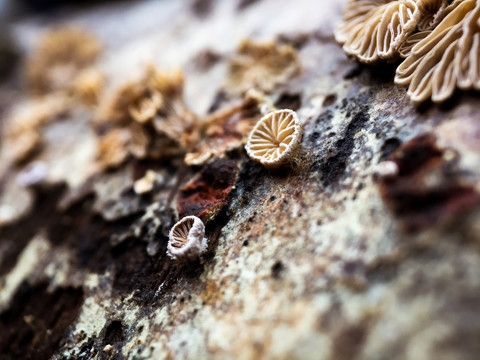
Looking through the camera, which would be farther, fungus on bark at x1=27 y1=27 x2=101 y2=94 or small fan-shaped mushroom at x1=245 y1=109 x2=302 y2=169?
fungus on bark at x1=27 y1=27 x2=101 y2=94

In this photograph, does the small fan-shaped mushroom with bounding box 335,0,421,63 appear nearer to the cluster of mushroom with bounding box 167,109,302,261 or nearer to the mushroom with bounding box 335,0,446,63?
the mushroom with bounding box 335,0,446,63

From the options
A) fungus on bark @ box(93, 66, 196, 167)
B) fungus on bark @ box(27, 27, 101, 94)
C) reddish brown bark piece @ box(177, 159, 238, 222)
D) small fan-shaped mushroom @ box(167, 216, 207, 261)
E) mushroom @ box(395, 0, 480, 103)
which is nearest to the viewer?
mushroom @ box(395, 0, 480, 103)

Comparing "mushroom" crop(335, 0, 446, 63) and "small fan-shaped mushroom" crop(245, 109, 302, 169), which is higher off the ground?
"mushroom" crop(335, 0, 446, 63)

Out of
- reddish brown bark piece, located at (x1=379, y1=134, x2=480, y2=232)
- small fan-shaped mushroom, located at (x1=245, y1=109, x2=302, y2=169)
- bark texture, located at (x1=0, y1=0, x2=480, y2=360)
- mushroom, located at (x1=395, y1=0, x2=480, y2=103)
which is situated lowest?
bark texture, located at (x1=0, y1=0, x2=480, y2=360)

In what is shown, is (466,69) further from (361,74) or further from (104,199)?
(104,199)

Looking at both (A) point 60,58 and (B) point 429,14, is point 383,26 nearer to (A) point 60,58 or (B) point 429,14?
(B) point 429,14

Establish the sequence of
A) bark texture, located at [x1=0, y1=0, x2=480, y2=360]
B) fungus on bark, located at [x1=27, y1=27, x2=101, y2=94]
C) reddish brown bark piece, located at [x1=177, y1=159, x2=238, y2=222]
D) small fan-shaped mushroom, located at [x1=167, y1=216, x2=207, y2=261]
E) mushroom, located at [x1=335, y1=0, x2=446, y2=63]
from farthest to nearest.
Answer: fungus on bark, located at [x1=27, y1=27, x2=101, y2=94], reddish brown bark piece, located at [x1=177, y1=159, x2=238, y2=222], mushroom, located at [x1=335, y1=0, x2=446, y2=63], small fan-shaped mushroom, located at [x1=167, y1=216, x2=207, y2=261], bark texture, located at [x1=0, y1=0, x2=480, y2=360]

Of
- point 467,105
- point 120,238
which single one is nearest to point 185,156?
point 120,238

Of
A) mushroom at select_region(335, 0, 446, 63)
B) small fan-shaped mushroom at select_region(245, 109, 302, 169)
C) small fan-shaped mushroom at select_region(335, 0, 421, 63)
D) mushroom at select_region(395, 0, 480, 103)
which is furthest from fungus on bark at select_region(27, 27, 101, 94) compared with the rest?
mushroom at select_region(395, 0, 480, 103)

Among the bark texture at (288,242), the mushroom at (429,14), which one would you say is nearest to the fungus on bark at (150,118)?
the bark texture at (288,242)
